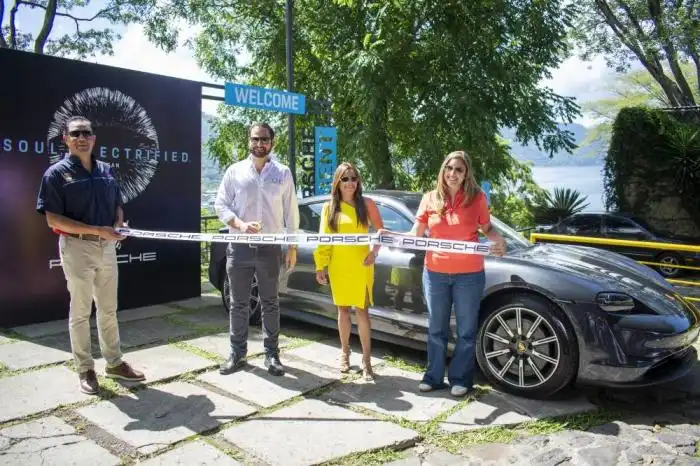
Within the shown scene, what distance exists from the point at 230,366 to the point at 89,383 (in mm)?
1013

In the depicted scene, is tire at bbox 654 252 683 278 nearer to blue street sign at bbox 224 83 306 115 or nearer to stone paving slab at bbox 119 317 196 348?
blue street sign at bbox 224 83 306 115

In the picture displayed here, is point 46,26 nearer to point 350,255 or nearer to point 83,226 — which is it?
point 83,226

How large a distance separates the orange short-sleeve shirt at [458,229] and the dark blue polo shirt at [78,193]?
232cm

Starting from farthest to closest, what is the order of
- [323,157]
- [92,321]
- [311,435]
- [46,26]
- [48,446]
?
[46,26] < [323,157] < [92,321] < [311,435] < [48,446]

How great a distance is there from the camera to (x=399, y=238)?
4055 millimetres

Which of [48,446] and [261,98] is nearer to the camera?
[48,446]

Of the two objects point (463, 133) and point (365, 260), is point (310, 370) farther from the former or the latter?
point (463, 133)

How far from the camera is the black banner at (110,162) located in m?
5.71

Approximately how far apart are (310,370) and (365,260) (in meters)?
1.07

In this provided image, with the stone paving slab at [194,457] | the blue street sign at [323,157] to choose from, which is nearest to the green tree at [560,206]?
the blue street sign at [323,157]

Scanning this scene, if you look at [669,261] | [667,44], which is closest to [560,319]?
[669,261]

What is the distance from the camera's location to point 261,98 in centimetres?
795

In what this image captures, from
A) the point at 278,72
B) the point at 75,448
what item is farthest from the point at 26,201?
the point at 278,72

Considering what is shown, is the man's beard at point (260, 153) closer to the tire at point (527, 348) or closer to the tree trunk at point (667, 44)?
the tire at point (527, 348)
